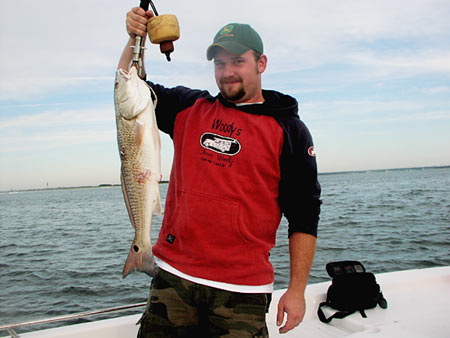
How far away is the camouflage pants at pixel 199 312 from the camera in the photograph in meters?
2.20

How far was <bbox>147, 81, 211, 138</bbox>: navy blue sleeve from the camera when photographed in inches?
104

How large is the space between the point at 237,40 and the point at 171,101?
61cm

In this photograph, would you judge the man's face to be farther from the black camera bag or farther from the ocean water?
the ocean water

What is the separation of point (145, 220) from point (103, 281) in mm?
8400

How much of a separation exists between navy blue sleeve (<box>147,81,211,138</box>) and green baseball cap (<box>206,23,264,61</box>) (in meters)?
0.29

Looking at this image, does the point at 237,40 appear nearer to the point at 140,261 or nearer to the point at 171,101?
the point at 171,101

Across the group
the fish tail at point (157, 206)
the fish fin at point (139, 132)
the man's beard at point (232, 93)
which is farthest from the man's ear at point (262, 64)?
the fish tail at point (157, 206)

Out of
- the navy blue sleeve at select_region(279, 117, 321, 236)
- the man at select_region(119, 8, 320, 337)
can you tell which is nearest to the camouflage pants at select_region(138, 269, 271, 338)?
the man at select_region(119, 8, 320, 337)

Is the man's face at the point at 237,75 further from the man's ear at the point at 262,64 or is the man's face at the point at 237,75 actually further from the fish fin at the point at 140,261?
the fish fin at the point at 140,261

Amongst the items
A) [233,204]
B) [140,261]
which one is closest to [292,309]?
[233,204]

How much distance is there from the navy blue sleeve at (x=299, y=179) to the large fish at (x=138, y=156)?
30.0 inches

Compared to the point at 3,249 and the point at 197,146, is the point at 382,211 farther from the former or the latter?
the point at 197,146

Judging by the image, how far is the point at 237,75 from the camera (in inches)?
94.6

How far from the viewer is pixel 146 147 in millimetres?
2162
